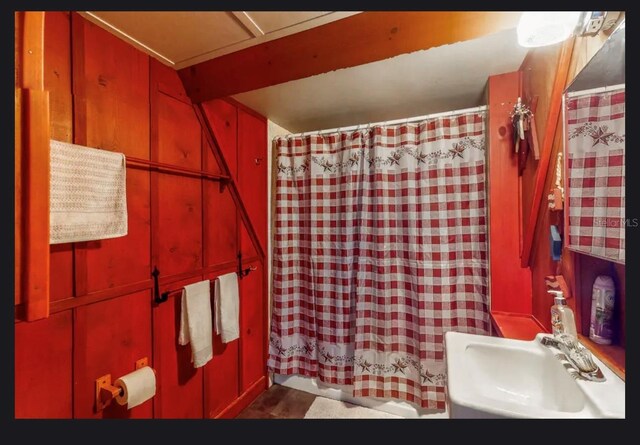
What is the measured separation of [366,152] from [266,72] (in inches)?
35.3

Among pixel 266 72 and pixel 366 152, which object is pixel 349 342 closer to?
pixel 366 152

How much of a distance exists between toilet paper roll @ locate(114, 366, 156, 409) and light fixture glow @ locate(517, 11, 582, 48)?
204 centimetres

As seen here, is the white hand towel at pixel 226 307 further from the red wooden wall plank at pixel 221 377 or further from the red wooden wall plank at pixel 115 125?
the red wooden wall plank at pixel 115 125

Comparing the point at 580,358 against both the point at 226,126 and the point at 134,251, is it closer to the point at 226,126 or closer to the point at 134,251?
the point at 134,251

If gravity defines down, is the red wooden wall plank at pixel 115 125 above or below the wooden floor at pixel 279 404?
above

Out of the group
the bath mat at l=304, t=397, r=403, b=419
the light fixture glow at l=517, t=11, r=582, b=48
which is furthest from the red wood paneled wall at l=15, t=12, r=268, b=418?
the light fixture glow at l=517, t=11, r=582, b=48

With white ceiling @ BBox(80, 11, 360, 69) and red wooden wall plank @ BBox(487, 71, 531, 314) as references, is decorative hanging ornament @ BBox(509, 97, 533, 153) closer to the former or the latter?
red wooden wall plank @ BBox(487, 71, 531, 314)

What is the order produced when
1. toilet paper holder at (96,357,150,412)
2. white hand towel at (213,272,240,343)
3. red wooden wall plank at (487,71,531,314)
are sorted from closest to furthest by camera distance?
toilet paper holder at (96,357,150,412)
red wooden wall plank at (487,71,531,314)
white hand towel at (213,272,240,343)

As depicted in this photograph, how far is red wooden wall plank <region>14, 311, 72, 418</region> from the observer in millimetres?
871

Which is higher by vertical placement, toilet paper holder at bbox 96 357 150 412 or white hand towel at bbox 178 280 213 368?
white hand towel at bbox 178 280 213 368

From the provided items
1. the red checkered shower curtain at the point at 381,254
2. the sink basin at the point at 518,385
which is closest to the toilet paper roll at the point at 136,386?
the red checkered shower curtain at the point at 381,254

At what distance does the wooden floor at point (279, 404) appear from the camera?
1.79 metres

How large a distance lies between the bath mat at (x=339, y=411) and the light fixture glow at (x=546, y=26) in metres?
2.19

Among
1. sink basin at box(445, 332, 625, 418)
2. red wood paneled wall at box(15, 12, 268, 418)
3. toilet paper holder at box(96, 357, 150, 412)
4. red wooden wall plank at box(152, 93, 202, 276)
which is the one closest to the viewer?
sink basin at box(445, 332, 625, 418)
